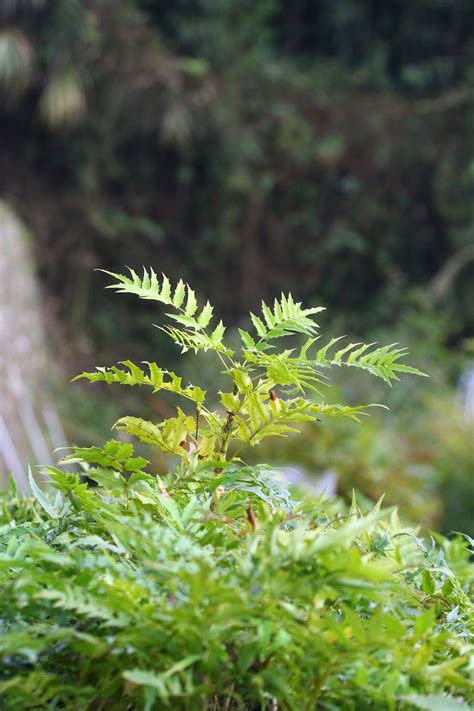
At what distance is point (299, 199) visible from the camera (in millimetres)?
10938

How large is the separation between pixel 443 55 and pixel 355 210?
7.65ft

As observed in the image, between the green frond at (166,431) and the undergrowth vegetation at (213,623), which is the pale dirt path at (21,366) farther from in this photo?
the undergrowth vegetation at (213,623)

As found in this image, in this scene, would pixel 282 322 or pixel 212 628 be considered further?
pixel 282 322

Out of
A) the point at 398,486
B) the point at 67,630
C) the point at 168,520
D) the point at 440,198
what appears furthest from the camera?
the point at 440,198

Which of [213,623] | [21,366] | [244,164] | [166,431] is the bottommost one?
[213,623]

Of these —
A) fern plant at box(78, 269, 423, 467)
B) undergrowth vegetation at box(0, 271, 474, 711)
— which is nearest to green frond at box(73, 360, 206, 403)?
fern plant at box(78, 269, 423, 467)

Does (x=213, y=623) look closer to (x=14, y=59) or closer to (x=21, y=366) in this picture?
(x=21, y=366)

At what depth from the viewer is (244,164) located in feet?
33.2

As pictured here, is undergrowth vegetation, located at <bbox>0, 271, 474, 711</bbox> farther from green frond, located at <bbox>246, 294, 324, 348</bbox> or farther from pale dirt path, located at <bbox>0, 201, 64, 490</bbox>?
pale dirt path, located at <bbox>0, 201, 64, 490</bbox>

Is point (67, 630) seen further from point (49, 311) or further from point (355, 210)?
point (355, 210)

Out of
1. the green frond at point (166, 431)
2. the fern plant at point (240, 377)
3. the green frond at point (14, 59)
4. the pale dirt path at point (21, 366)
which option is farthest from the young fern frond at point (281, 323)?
the green frond at point (14, 59)

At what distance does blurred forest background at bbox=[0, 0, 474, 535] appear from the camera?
9125mm

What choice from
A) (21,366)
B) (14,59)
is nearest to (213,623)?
(21,366)

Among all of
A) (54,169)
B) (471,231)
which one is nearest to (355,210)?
(471,231)
